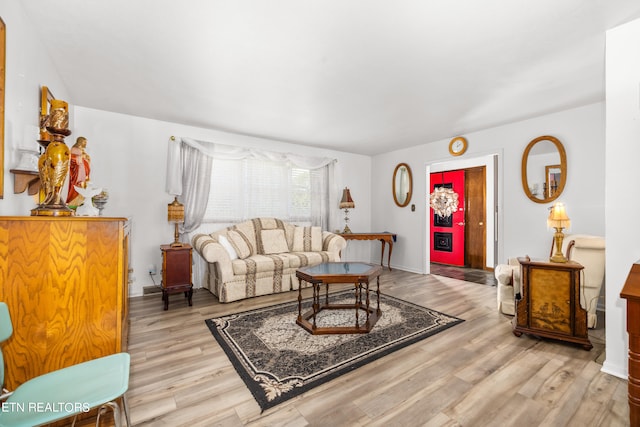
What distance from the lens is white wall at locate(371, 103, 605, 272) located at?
342 cm

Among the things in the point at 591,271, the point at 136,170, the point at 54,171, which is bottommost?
the point at 591,271

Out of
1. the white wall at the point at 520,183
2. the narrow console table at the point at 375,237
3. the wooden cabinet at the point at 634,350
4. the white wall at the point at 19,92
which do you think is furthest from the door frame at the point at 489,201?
the white wall at the point at 19,92

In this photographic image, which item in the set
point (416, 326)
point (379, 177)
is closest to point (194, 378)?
point (416, 326)

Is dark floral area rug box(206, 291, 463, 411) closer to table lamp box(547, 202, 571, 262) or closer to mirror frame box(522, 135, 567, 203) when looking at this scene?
table lamp box(547, 202, 571, 262)

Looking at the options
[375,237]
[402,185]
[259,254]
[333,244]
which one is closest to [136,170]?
[259,254]

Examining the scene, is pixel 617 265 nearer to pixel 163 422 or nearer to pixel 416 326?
pixel 416 326

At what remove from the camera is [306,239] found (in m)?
4.80

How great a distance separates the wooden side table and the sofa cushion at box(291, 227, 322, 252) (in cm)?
172

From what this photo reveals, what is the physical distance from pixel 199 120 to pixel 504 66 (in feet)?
12.0

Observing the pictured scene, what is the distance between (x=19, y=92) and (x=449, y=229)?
6929 mm

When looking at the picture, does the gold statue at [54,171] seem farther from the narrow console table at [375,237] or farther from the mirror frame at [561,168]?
the mirror frame at [561,168]

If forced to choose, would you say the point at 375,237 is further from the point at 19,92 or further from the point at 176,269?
the point at 19,92

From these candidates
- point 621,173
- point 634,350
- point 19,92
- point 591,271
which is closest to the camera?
point 634,350

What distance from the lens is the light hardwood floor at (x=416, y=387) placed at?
1550mm
